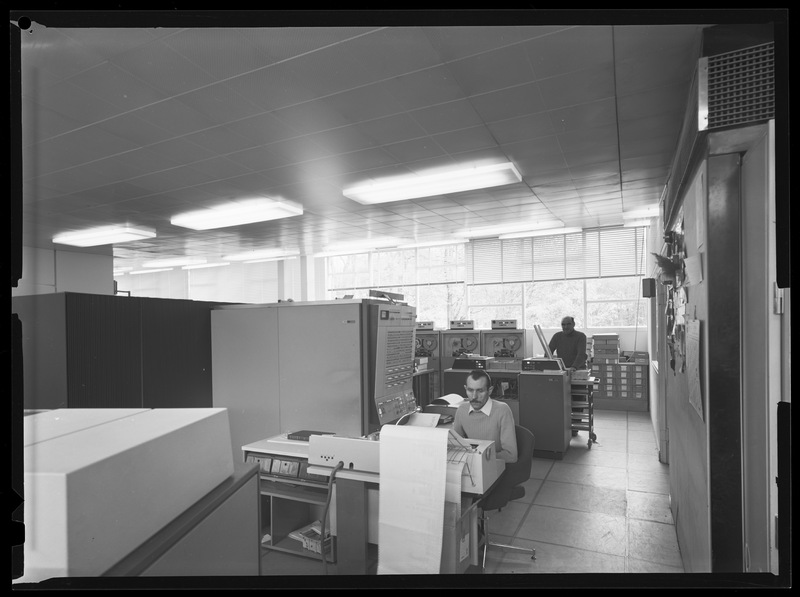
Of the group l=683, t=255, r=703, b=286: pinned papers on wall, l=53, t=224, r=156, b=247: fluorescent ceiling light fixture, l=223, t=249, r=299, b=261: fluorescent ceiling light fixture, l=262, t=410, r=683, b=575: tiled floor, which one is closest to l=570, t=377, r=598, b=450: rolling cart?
l=262, t=410, r=683, b=575: tiled floor

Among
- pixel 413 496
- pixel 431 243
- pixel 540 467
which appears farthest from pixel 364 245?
pixel 413 496

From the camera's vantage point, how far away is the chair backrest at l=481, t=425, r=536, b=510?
260 cm

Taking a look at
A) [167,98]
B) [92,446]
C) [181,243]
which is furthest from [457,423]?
[181,243]

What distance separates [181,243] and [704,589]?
8.12m

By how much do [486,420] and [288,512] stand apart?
1447mm

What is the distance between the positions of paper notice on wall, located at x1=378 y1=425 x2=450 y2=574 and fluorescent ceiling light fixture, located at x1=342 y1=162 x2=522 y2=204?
307 centimetres

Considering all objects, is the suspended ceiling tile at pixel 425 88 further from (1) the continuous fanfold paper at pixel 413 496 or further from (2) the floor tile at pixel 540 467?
(2) the floor tile at pixel 540 467

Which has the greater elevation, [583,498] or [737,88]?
[737,88]

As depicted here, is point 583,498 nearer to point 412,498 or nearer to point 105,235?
point 412,498

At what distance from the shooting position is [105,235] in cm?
648

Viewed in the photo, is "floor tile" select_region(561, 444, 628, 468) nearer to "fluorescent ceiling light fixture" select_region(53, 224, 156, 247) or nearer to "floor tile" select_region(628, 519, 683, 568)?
"floor tile" select_region(628, 519, 683, 568)

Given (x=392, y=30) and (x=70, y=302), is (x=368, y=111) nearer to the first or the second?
(x=392, y=30)

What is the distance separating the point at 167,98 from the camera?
284cm

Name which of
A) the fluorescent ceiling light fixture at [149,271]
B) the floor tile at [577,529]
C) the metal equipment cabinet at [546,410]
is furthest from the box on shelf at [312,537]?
the fluorescent ceiling light fixture at [149,271]
